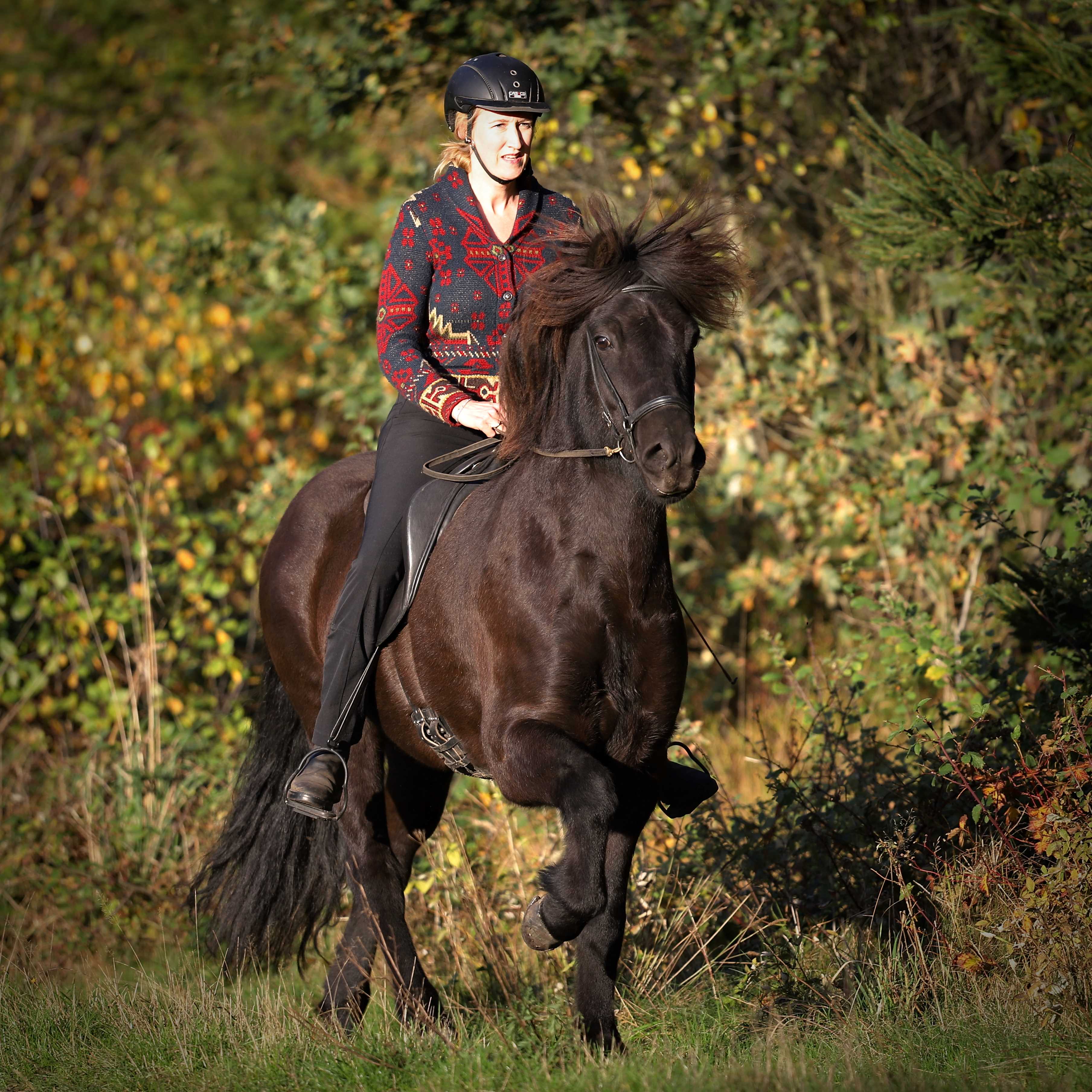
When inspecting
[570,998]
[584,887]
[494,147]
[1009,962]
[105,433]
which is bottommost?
[570,998]

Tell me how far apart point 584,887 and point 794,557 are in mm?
5294

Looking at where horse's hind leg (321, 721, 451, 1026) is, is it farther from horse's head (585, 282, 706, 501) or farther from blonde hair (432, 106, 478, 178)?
blonde hair (432, 106, 478, 178)

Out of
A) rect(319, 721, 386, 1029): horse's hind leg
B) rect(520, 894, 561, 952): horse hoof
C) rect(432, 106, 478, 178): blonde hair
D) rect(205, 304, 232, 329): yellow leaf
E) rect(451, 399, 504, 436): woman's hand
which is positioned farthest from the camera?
rect(205, 304, 232, 329): yellow leaf

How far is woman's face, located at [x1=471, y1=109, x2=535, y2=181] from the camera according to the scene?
4340 mm

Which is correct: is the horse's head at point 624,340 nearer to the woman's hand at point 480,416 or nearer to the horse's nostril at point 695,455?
the horse's nostril at point 695,455

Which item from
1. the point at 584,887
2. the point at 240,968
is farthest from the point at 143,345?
the point at 584,887

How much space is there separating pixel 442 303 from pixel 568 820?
202 centimetres

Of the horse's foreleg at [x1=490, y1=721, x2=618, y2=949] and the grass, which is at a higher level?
the horse's foreleg at [x1=490, y1=721, x2=618, y2=949]

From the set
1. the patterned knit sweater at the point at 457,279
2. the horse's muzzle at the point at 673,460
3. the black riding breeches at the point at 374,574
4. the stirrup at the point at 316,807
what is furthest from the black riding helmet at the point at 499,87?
the stirrup at the point at 316,807

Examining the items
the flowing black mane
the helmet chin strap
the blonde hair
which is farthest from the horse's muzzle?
the blonde hair

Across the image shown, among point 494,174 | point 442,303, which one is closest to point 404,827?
point 442,303

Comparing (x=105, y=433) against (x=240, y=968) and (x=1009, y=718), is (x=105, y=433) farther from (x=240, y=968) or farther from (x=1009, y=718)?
(x=1009, y=718)

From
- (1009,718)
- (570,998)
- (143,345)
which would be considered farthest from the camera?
(143,345)

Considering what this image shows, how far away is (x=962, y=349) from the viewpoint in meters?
9.03
